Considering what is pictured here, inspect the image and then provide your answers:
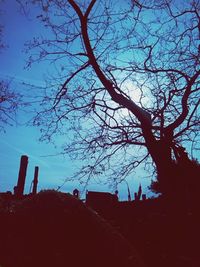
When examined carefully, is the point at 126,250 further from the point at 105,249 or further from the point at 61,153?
the point at 61,153

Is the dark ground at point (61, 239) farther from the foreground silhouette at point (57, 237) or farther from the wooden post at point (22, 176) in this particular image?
the wooden post at point (22, 176)

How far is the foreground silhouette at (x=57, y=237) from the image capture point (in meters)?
4.11

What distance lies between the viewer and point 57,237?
452cm

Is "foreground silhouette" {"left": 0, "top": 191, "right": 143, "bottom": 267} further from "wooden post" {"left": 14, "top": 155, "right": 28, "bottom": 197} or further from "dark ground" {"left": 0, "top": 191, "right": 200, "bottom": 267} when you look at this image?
"wooden post" {"left": 14, "top": 155, "right": 28, "bottom": 197}

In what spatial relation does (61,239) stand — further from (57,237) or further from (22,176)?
(22,176)

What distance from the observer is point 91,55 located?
9.59 meters

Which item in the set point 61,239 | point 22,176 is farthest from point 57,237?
point 22,176

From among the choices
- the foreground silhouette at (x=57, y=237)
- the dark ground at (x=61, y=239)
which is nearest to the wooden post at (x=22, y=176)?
the dark ground at (x=61, y=239)

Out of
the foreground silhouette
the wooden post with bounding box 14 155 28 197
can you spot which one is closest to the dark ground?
the foreground silhouette

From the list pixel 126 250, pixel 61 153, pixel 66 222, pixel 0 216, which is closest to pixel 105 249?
pixel 126 250

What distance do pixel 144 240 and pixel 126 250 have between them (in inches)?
105

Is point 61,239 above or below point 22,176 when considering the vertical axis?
below

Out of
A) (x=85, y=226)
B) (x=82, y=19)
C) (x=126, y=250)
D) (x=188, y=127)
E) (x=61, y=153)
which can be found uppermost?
(x=82, y=19)

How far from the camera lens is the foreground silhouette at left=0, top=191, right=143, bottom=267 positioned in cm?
411
